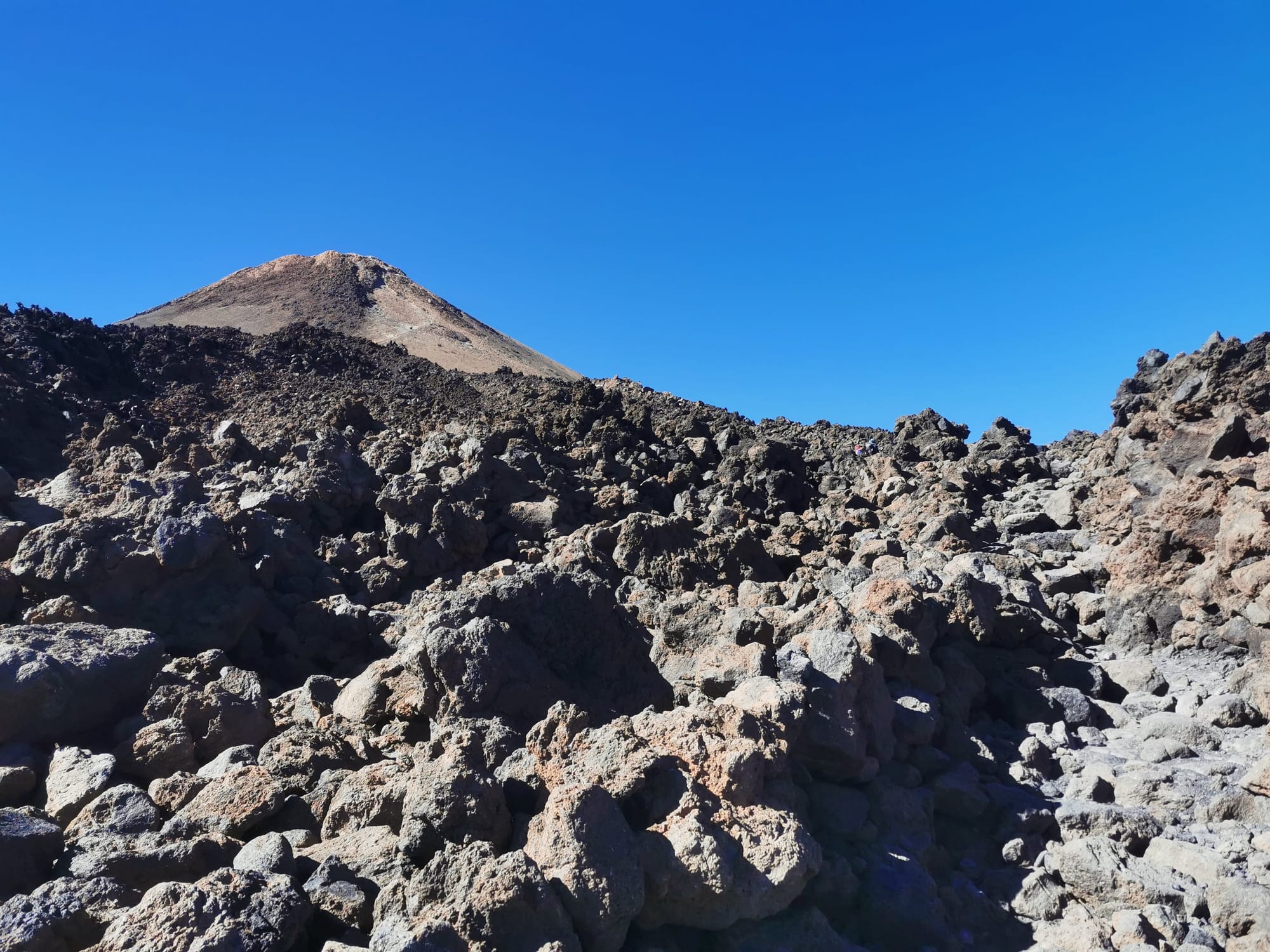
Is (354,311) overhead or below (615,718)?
overhead

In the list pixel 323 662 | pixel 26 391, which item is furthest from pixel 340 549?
pixel 26 391

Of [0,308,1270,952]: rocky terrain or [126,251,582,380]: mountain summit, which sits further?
[126,251,582,380]: mountain summit

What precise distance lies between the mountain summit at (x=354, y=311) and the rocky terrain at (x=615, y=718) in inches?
1334

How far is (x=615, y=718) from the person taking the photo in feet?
16.1

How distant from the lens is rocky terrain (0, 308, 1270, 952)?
3.50m

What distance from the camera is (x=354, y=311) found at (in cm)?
5444

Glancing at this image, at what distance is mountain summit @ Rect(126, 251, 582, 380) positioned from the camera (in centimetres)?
4859

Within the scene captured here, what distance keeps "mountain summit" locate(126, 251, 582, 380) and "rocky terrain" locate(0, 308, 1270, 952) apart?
33.9m

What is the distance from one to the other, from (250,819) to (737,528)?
8.61 meters

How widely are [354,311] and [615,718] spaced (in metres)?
53.9

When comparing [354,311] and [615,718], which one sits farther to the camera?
[354,311]

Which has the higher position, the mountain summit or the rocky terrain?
the mountain summit

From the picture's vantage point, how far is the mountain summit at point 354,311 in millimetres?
48594

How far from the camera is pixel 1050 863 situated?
4.73m
